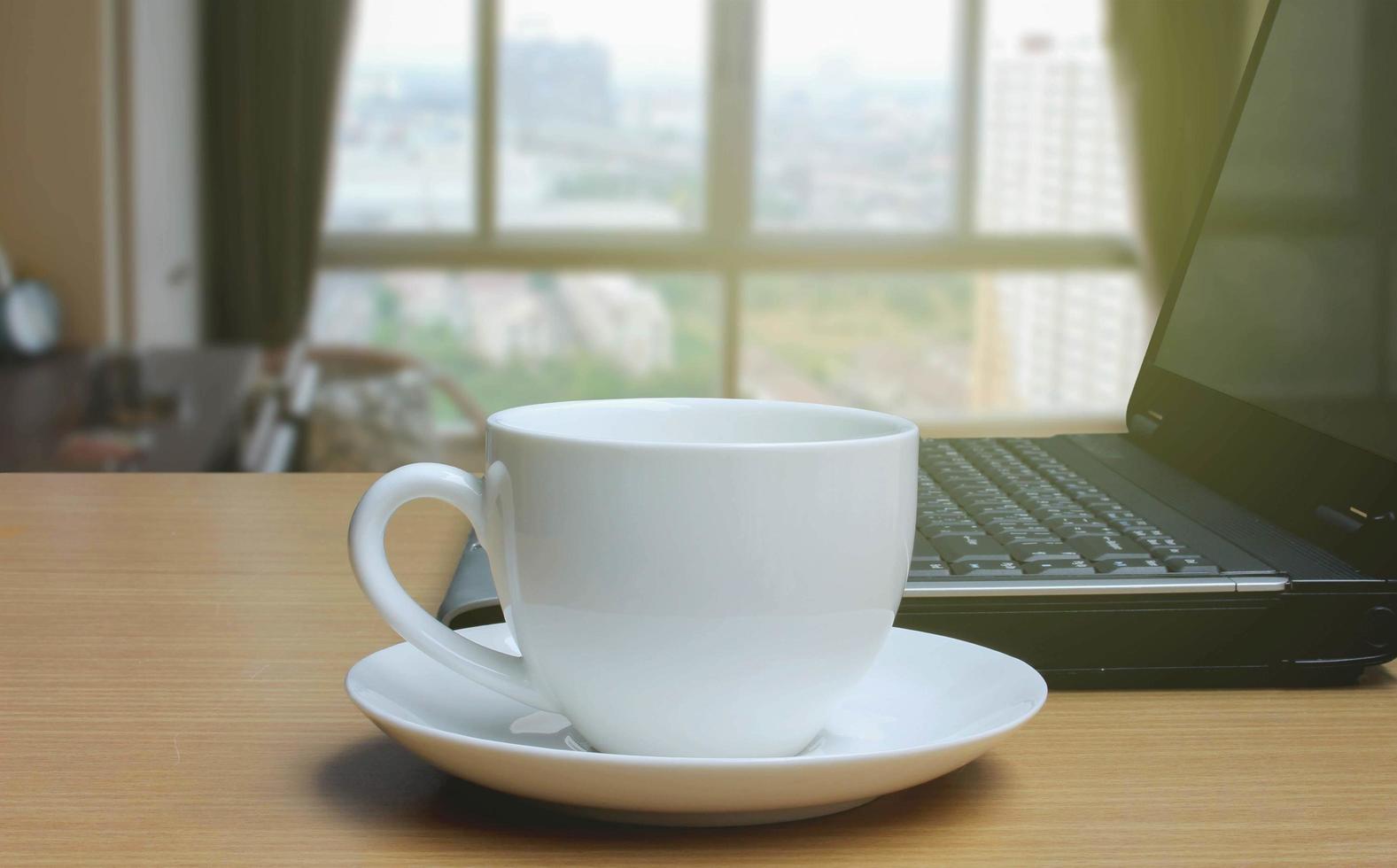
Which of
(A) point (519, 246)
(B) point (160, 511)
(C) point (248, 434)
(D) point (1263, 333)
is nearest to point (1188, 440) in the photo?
(D) point (1263, 333)

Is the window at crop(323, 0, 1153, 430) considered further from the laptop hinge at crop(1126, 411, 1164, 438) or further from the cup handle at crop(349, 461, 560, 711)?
the cup handle at crop(349, 461, 560, 711)

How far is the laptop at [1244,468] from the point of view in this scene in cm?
39

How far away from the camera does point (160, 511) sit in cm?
64

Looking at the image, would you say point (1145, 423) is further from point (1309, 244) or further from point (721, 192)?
point (721, 192)

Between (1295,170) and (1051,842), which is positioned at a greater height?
(1295,170)

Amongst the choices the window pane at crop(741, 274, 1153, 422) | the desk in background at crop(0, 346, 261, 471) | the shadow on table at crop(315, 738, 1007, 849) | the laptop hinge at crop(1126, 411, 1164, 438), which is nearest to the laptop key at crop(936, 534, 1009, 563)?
the shadow on table at crop(315, 738, 1007, 849)

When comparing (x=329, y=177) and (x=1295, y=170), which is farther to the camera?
(x=329, y=177)

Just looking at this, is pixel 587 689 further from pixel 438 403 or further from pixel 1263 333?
pixel 438 403

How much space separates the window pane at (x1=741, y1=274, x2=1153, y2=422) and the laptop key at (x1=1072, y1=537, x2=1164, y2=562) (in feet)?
12.1

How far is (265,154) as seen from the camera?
383 cm

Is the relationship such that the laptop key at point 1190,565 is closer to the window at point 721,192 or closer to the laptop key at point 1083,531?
the laptop key at point 1083,531

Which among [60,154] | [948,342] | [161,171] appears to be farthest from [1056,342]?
[60,154]

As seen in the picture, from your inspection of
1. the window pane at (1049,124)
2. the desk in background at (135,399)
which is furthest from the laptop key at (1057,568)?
the window pane at (1049,124)

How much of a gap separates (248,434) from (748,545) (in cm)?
326
